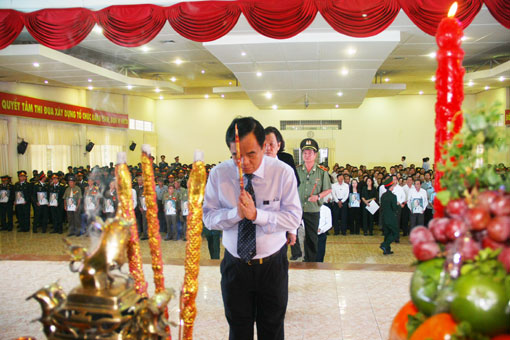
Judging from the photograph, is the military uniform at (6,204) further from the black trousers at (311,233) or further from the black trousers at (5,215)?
the black trousers at (311,233)

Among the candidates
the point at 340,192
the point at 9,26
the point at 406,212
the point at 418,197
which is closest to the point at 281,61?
the point at 340,192

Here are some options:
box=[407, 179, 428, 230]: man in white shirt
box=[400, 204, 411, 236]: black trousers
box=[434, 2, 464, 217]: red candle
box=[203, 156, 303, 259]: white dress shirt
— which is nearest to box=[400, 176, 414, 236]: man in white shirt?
box=[400, 204, 411, 236]: black trousers

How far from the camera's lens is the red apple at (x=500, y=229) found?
0.77 metres

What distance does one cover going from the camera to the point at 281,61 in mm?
8109

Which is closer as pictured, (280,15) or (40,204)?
(280,15)

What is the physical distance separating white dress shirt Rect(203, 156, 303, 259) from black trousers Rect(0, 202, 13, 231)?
868 cm

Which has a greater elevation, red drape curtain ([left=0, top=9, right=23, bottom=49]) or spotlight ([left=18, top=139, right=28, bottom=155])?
red drape curtain ([left=0, top=9, right=23, bottom=49])

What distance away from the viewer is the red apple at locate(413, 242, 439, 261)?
85 centimetres

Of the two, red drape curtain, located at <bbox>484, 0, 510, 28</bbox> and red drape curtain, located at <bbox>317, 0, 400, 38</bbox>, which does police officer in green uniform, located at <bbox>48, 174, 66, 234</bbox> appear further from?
red drape curtain, located at <bbox>484, 0, 510, 28</bbox>

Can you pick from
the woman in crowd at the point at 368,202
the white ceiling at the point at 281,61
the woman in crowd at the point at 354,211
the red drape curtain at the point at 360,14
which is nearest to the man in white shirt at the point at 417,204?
the woman in crowd at the point at 368,202

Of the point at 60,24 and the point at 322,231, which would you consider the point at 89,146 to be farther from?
the point at 322,231

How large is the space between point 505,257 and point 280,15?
4.50 metres

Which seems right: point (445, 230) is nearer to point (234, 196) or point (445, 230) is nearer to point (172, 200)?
point (234, 196)

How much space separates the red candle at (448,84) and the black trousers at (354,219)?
770 cm
